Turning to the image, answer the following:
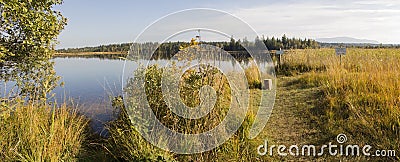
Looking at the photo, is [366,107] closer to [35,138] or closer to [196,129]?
[196,129]

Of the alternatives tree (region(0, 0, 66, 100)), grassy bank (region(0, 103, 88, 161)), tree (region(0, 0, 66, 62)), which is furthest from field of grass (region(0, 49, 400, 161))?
tree (region(0, 0, 66, 62))

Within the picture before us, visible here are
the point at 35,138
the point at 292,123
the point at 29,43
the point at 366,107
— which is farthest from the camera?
the point at 292,123

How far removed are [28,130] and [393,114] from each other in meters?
3.97

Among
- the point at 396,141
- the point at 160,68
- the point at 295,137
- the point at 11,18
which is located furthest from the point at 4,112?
the point at 396,141

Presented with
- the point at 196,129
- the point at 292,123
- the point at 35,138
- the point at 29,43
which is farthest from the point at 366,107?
the point at 29,43

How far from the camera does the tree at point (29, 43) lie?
3.11 m

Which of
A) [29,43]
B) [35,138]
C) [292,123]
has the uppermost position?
[29,43]

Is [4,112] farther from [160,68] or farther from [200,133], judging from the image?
[200,133]

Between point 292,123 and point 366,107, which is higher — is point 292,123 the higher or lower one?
the lower one

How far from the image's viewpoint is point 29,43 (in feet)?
10.6

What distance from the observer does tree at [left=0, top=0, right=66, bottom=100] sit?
10.2ft

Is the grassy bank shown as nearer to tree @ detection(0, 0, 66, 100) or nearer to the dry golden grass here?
tree @ detection(0, 0, 66, 100)

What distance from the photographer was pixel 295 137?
11.3ft

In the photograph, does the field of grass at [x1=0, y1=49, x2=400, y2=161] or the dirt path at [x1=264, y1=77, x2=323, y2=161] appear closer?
the field of grass at [x1=0, y1=49, x2=400, y2=161]
